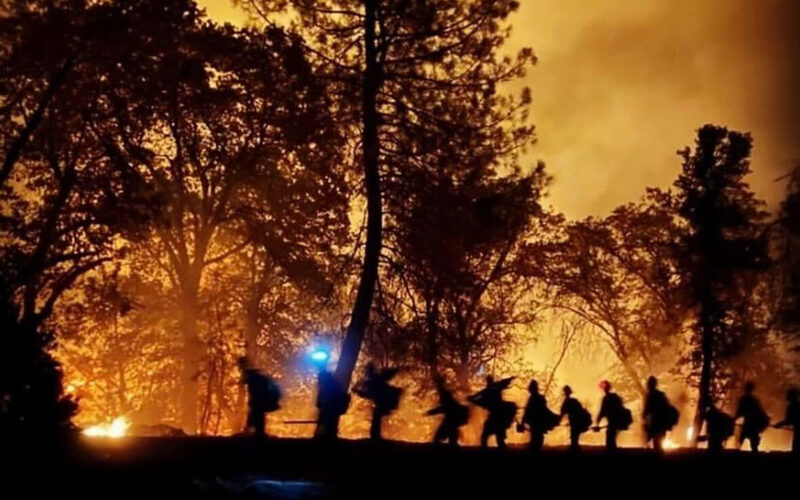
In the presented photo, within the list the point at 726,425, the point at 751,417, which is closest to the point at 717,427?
the point at 726,425

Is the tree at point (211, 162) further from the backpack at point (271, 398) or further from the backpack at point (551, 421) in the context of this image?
the backpack at point (551, 421)

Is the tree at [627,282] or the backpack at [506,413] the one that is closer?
the backpack at [506,413]

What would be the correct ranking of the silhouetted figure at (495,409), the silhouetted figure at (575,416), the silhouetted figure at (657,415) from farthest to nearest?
the silhouetted figure at (657,415) < the silhouetted figure at (575,416) < the silhouetted figure at (495,409)

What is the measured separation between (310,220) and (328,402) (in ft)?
41.9

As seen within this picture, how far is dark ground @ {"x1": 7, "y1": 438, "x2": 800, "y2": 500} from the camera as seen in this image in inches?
469

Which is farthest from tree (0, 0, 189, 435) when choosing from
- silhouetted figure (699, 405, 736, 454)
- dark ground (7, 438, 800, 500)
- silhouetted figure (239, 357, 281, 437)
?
silhouetted figure (699, 405, 736, 454)

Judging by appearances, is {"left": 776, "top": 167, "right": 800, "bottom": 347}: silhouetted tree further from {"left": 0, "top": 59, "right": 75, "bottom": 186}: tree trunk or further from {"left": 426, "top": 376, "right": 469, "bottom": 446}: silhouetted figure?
{"left": 0, "top": 59, "right": 75, "bottom": 186}: tree trunk

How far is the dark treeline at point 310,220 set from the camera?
22562 mm

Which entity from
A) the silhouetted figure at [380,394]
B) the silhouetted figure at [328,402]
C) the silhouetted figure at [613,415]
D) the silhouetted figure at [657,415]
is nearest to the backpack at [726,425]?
the silhouetted figure at [657,415]

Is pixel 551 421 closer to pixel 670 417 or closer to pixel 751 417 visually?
pixel 670 417

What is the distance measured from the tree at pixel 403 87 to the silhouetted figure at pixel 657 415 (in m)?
7.07

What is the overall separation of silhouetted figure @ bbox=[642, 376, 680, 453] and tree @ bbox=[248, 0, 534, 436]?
707cm

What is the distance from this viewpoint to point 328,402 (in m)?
18.5

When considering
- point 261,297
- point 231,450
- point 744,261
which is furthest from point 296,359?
point 231,450
